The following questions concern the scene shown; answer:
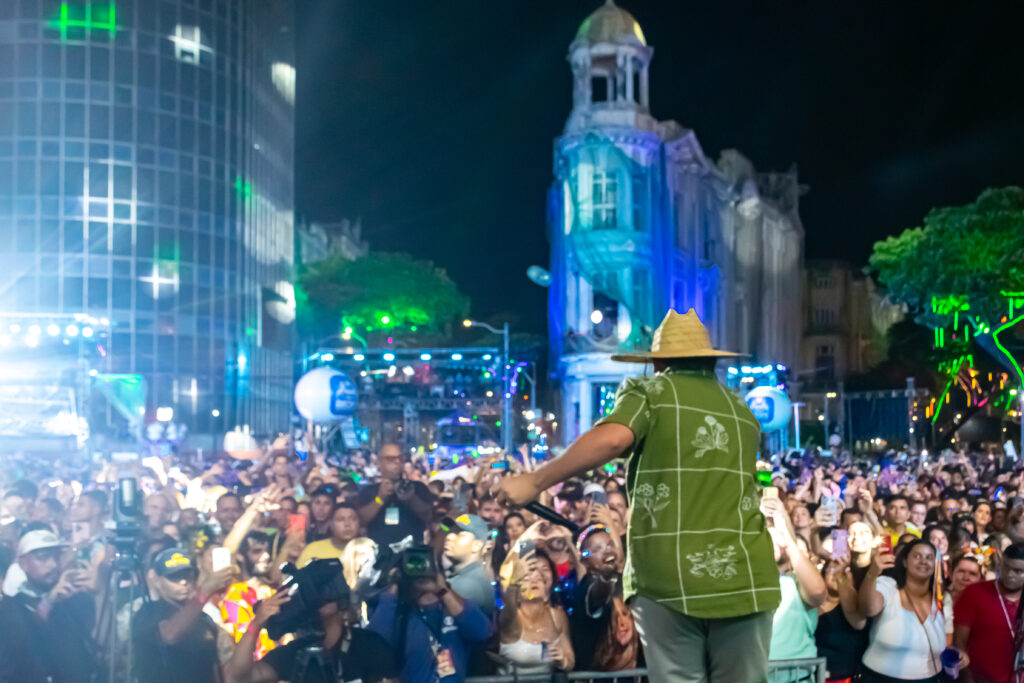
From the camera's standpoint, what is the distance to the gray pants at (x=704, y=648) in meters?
3.90

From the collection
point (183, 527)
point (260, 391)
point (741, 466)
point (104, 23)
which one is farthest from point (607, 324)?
point (741, 466)

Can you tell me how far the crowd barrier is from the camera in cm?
602

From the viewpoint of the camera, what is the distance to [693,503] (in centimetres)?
395

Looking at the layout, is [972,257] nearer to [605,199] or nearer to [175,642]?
[605,199]

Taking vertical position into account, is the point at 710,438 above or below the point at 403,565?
above

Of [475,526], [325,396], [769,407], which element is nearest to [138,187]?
[325,396]

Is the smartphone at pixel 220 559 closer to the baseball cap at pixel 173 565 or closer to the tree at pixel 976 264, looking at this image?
the baseball cap at pixel 173 565

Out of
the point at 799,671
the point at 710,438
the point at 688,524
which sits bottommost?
the point at 799,671

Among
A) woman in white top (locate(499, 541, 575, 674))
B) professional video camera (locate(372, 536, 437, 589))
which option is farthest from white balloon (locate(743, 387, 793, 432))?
professional video camera (locate(372, 536, 437, 589))

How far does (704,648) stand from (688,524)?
427 mm

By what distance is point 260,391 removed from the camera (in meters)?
53.4

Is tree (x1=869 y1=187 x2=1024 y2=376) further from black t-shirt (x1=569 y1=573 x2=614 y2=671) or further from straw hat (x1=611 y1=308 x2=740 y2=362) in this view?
straw hat (x1=611 y1=308 x2=740 y2=362)

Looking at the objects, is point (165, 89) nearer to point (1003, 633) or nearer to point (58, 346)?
point (58, 346)

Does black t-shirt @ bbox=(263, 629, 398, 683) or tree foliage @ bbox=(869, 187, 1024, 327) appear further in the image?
tree foliage @ bbox=(869, 187, 1024, 327)
